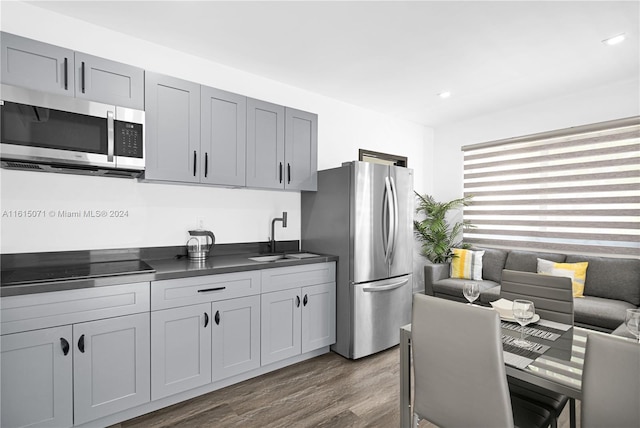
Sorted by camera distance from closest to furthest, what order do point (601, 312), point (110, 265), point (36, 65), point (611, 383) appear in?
point (611, 383) < point (36, 65) < point (110, 265) < point (601, 312)

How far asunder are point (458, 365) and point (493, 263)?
3.28 meters

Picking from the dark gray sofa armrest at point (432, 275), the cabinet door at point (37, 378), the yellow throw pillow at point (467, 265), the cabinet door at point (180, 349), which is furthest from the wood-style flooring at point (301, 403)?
the yellow throw pillow at point (467, 265)

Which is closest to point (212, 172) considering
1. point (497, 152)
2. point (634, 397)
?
point (634, 397)

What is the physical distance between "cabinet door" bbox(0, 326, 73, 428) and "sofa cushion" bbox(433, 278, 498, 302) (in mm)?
3653

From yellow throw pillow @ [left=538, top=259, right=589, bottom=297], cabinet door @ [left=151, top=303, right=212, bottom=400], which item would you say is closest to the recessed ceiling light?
yellow throw pillow @ [left=538, top=259, right=589, bottom=297]

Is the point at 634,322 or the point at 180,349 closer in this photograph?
the point at 634,322

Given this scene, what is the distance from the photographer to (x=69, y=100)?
2061 mm

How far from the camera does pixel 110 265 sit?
2.33 metres

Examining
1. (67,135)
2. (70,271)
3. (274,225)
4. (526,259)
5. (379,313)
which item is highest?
(67,135)

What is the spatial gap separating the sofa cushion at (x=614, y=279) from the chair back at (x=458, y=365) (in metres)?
2.94

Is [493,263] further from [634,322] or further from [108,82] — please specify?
[108,82]

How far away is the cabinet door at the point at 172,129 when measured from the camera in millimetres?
2402

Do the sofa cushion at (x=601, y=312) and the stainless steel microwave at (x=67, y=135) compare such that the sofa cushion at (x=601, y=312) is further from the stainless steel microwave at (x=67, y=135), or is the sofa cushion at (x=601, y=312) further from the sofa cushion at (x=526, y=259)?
the stainless steel microwave at (x=67, y=135)

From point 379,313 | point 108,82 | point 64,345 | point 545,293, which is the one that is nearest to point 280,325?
point 379,313
